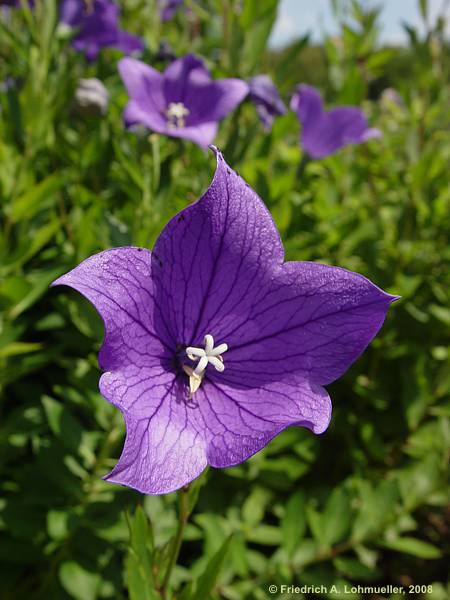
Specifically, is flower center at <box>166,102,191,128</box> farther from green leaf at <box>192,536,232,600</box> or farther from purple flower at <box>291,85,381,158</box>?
green leaf at <box>192,536,232,600</box>

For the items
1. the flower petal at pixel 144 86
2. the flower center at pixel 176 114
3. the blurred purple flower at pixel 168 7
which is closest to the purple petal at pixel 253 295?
the flower petal at pixel 144 86

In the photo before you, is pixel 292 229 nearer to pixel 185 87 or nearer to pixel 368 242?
pixel 368 242

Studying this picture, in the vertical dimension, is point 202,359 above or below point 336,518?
above

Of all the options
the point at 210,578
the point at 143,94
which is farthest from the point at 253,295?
the point at 143,94

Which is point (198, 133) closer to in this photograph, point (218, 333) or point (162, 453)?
point (218, 333)

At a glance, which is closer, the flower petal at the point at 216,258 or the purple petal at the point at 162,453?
the purple petal at the point at 162,453

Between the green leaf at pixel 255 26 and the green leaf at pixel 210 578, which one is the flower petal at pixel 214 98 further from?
the green leaf at pixel 210 578

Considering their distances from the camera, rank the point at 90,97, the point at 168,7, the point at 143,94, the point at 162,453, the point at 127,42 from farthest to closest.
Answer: the point at 168,7 < the point at 127,42 < the point at 90,97 < the point at 143,94 < the point at 162,453
